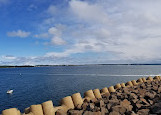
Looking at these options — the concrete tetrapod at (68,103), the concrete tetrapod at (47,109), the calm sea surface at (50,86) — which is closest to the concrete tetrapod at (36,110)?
the concrete tetrapod at (47,109)

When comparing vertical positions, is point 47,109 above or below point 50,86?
above

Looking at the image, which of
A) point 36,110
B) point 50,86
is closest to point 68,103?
point 36,110

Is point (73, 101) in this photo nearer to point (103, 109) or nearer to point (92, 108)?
point (92, 108)

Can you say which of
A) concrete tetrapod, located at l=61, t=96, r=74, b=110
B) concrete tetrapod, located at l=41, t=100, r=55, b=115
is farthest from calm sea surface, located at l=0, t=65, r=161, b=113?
concrete tetrapod, located at l=41, t=100, r=55, b=115

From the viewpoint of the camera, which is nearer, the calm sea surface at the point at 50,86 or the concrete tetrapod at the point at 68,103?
the concrete tetrapod at the point at 68,103

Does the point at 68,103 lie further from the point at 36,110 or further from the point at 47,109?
the point at 36,110

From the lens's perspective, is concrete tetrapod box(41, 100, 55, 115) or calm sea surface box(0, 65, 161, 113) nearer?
concrete tetrapod box(41, 100, 55, 115)

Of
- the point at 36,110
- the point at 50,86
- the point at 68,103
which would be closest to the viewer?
the point at 36,110

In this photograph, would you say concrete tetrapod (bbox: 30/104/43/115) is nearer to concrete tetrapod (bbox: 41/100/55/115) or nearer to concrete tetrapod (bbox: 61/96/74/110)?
concrete tetrapod (bbox: 41/100/55/115)

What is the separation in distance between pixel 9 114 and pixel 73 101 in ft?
6.78

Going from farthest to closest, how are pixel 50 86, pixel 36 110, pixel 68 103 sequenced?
pixel 50 86 → pixel 68 103 → pixel 36 110

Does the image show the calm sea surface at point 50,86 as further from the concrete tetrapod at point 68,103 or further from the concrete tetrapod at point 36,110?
the concrete tetrapod at point 36,110

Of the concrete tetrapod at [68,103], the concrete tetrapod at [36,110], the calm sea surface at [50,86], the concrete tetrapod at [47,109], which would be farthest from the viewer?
the calm sea surface at [50,86]

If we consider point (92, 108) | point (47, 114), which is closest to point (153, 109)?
point (92, 108)
